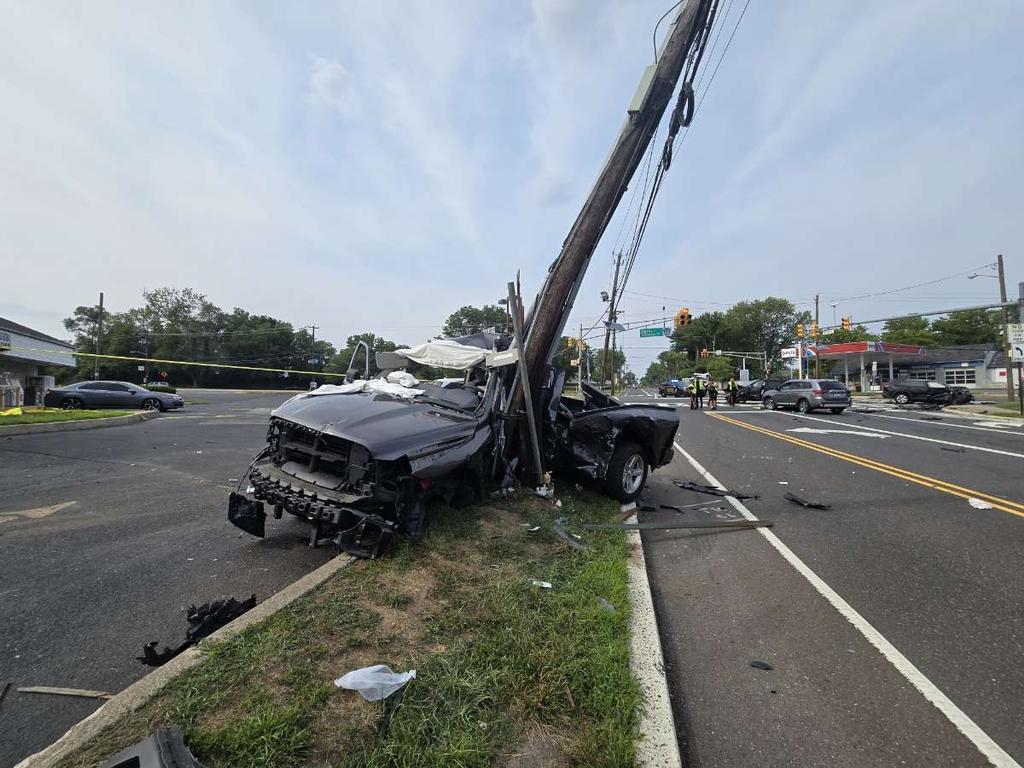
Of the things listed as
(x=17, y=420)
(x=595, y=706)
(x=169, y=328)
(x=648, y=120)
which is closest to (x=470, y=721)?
(x=595, y=706)

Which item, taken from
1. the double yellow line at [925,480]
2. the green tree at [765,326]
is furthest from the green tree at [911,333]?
the double yellow line at [925,480]

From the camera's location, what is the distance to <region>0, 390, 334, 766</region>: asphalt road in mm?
2693

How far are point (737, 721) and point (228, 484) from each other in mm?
6674

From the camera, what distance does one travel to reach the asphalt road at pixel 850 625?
2434mm

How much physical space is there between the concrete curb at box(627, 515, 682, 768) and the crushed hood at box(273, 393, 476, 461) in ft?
6.17

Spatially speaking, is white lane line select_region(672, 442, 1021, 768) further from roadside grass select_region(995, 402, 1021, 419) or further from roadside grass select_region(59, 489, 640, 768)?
roadside grass select_region(995, 402, 1021, 419)

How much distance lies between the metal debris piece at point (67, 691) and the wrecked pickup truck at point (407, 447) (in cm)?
145

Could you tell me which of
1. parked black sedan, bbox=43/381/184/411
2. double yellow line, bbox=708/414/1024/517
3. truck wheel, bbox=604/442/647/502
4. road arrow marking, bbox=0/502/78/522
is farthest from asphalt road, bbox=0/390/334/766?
parked black sedan, bbox=43/381/184/411

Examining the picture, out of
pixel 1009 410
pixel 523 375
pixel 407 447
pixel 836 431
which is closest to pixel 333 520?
pixel 407 447

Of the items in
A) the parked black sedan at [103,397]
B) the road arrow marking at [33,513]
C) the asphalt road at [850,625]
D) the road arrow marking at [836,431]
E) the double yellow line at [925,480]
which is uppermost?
the parked black sedan at [103,397]

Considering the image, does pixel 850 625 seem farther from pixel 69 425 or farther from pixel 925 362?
pixel 925 362

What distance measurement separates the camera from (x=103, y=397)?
2231 centimetres

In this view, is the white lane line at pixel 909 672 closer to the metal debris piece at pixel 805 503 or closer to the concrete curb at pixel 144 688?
the metal debris piece at pixel 805 503

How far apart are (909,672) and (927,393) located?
30558mm
